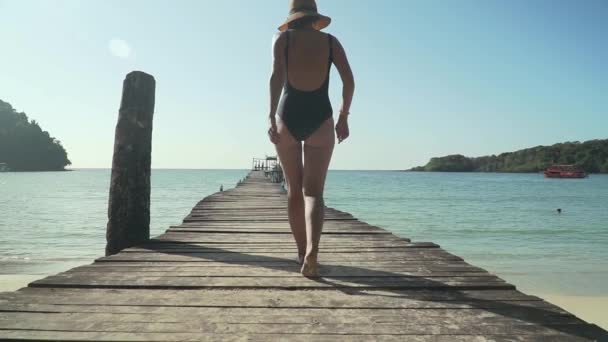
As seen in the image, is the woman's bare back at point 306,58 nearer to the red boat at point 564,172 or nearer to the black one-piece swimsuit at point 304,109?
the black one-piece swimsuit at point 304,109

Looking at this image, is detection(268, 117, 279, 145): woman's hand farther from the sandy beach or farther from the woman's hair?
the sandy beach

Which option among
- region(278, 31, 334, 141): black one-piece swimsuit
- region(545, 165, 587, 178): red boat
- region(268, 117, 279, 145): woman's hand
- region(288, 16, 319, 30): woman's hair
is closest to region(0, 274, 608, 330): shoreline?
region(278, 31, 334, 141): black one-piece swimsuit

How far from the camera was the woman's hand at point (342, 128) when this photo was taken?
308cm

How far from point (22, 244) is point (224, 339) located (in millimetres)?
17608

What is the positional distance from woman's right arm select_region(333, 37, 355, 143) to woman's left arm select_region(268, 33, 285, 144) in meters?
0.46

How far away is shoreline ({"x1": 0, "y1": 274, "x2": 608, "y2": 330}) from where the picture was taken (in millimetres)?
7137

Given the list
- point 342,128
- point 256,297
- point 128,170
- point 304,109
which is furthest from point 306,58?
point 128,170

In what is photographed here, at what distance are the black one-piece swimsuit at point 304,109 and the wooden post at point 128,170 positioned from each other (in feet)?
7.11

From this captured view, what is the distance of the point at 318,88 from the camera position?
A: 117 inches

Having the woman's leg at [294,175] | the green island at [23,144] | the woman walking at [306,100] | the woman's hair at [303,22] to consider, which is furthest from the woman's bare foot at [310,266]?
the green island at [23,144]

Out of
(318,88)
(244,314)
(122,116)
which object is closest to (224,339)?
(244,314)

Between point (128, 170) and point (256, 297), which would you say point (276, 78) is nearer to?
point (256, 297)

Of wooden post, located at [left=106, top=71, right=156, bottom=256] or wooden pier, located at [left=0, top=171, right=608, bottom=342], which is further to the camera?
wooden post, located at [left=106, top=71, right=156, bottom=256]

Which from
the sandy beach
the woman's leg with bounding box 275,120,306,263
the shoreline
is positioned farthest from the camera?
the shoreline
